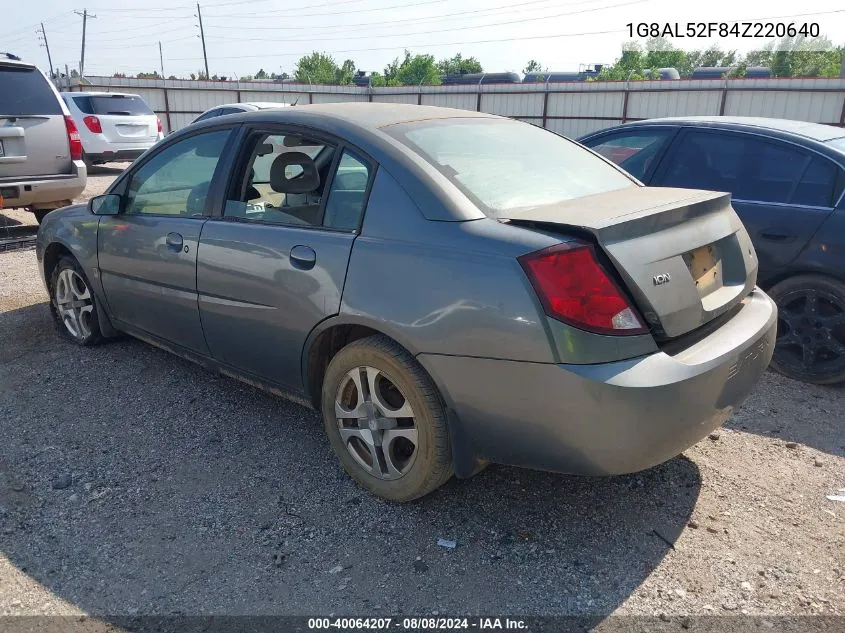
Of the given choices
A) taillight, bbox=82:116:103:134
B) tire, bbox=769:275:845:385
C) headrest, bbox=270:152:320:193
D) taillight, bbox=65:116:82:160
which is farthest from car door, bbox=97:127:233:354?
taillight, bbox=82:116:103:134

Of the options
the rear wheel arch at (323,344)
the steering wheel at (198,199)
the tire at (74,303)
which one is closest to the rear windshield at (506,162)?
the rear wheel arch at (323,344)

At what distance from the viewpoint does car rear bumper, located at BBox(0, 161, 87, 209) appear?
7309 millimetres

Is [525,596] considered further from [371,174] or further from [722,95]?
[722,95]

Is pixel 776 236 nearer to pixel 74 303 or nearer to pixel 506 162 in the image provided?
pixel 506 162

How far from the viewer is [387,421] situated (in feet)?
9.11

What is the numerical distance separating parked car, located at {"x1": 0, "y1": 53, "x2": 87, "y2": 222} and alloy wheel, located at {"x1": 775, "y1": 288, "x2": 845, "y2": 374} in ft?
24.4

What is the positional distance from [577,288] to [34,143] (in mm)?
7265

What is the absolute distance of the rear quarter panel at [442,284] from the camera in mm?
2305

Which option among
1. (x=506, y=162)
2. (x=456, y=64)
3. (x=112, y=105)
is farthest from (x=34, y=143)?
(x=456, y=64)

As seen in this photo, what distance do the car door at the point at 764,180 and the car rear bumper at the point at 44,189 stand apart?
6.49m

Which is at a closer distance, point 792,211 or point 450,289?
point 450,289

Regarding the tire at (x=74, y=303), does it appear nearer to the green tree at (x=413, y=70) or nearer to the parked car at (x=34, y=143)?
the parked car at (x=34, y=143)

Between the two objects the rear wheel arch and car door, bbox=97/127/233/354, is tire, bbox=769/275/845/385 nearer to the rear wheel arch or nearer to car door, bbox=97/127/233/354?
the rear wheel arch

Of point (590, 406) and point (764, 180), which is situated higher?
point (764, 180)
